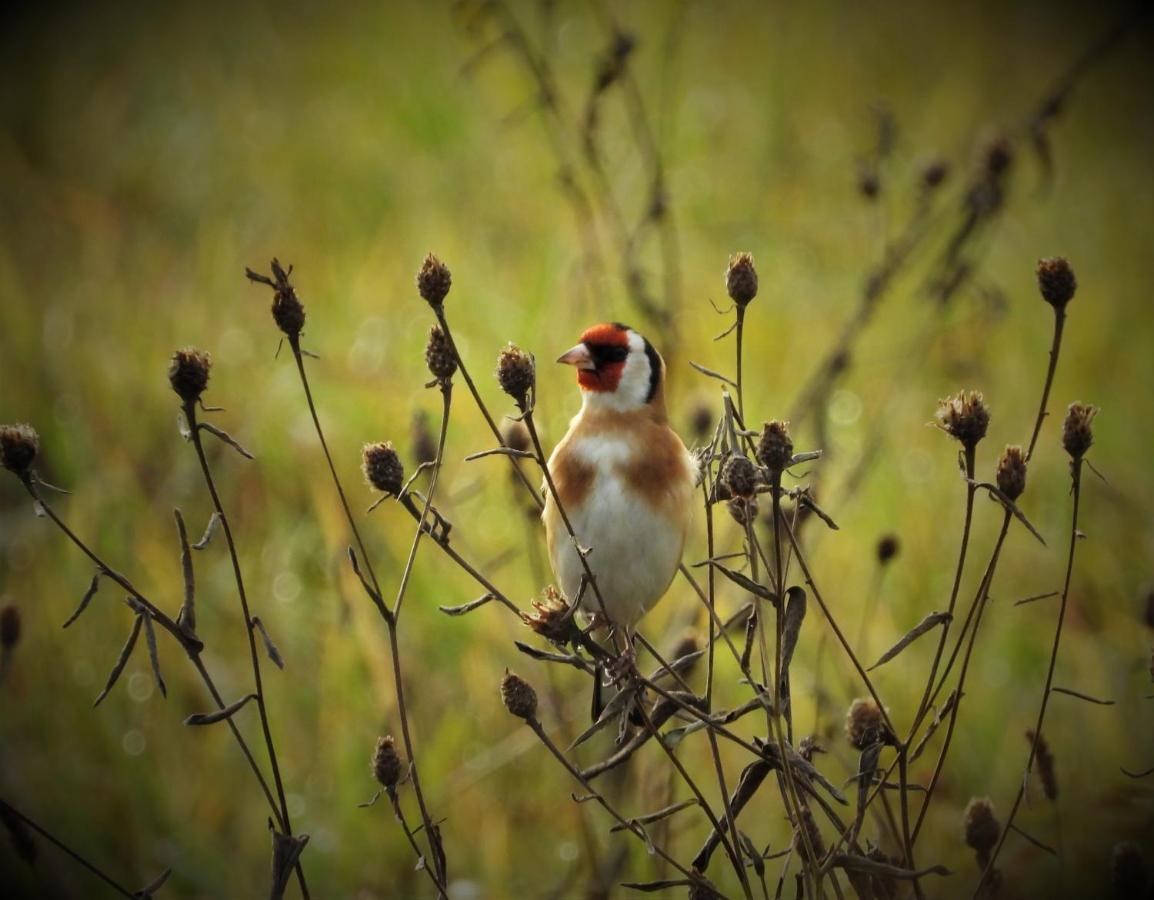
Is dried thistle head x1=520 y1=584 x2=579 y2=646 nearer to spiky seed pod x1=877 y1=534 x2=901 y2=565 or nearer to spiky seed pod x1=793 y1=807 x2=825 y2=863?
spiky seed pod x1=793 y1=807 x2=825 y2=863

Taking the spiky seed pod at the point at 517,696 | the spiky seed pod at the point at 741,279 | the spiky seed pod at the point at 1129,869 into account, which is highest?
the spiky seed pod at the point at 741,279

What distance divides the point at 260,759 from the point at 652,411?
54.3 inches

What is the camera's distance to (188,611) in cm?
151

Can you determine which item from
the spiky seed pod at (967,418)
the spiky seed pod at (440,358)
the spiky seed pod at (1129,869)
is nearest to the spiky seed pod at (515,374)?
the spiky seed pod at (440,358)

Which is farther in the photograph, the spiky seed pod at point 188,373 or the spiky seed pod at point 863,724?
the spiky seed pod at point 863,724

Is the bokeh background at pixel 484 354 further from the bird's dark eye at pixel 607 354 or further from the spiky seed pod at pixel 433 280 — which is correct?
the spiky seed pod at pixel 433 280

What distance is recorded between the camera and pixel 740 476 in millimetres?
1478

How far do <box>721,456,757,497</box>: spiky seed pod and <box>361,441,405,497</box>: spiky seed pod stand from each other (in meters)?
0.37

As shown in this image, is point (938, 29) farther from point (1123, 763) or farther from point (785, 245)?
point (1123, 763)

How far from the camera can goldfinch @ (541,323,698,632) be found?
7.38 ft

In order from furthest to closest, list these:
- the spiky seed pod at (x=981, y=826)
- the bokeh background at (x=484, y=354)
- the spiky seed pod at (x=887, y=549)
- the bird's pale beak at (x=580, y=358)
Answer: the bokeh background at (x=484, y=354)
the bird's pale beak at (x=580, y=358)
the spiky seed pod at (x=887, y=549)
the spiky seed pod at (x=981, y=826)

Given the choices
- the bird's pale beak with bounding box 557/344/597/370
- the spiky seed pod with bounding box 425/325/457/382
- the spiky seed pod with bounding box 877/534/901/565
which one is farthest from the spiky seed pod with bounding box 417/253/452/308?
the spiky seed pod with bounding box 877/534/901/565

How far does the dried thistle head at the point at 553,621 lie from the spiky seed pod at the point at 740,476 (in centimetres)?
24

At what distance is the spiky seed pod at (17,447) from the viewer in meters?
1.52
